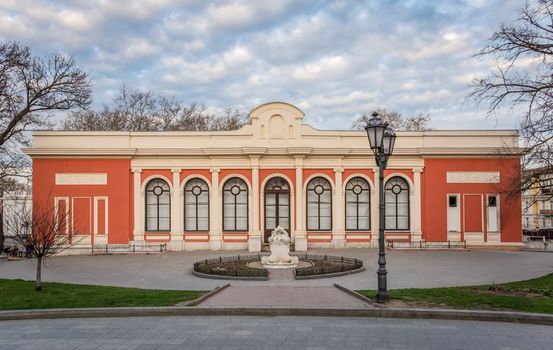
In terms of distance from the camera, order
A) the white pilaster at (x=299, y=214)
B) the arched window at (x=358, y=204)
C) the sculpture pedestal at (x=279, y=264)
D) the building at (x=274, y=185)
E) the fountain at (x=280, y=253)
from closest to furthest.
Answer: the sculpture pedestal at (x=279, y=264) < the fountain at (x=280, y=253) < the white pilaster at (x=299, y=214) < the building at (x=274, y=185) < the arched window at (x=358, y=204)

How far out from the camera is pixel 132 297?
39.5ft

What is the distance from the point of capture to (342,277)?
16.6m

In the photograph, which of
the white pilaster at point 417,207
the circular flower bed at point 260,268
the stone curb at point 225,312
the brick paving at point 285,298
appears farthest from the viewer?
the white pilaster at point 417,207

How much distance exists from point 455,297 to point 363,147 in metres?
16.8

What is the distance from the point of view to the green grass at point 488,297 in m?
10.5

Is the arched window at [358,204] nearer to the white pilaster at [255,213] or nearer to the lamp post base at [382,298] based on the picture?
the white pilaster at [255,213]

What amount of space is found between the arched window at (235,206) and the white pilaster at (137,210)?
4.77 m

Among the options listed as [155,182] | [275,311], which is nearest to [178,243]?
[155,182]

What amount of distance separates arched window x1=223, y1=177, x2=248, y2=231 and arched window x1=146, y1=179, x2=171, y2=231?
329cm

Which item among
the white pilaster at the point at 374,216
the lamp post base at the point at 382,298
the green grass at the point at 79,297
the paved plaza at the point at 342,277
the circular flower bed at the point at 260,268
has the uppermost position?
the white pilaster at the point at 374,216

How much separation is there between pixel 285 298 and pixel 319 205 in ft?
52.6

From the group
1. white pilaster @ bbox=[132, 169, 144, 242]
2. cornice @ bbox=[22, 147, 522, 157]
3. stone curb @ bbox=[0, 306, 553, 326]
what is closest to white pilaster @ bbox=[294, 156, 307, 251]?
cornice @ bbox=[22, 147, 522, 157]

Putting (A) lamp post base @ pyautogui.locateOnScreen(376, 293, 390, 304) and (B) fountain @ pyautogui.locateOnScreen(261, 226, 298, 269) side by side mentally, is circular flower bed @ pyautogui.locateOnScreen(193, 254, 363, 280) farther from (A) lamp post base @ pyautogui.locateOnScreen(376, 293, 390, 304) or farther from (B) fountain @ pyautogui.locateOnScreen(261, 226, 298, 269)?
(A) lamp post base @ pyautogui.locateOnScreen(376, 293, 390, 304)

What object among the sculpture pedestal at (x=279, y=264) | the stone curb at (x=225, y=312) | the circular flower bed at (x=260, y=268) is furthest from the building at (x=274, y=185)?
the stone curb at (x=225, y=312)
